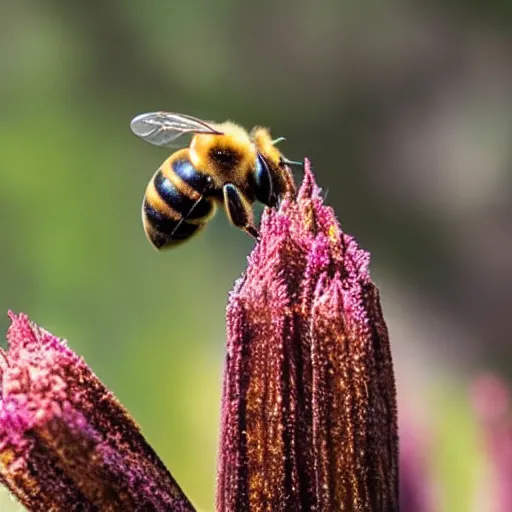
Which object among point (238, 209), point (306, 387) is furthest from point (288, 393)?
point (238, 209)

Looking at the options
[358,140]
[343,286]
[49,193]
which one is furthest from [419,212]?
[343,286]

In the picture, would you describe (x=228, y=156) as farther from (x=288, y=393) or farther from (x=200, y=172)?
(x=288, y=393)

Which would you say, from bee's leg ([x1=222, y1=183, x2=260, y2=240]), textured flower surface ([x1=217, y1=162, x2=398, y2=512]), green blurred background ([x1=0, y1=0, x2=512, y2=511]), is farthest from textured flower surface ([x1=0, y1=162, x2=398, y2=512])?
green blurred background ([x1=0, y1=0, x2=512, y2=511])

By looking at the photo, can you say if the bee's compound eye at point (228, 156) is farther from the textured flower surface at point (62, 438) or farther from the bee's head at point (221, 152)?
the textured flower surface at point (62, 438)

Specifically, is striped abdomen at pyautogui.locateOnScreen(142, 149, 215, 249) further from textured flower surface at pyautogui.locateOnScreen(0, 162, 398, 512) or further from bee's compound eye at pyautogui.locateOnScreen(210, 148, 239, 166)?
textured flower surface at pyautogui.locateOnScreen(0, 162, 398, 512)

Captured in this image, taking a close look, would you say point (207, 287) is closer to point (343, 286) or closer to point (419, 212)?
point (419, 212)
